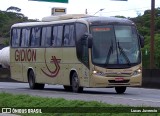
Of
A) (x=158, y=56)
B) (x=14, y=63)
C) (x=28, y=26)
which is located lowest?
(x=158, y=56)

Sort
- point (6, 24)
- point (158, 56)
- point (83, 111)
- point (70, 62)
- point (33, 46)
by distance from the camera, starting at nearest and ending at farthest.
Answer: point (83, 111) → point (70, 62) → point (33, 46) → point (158, 56) → point (6, 24)

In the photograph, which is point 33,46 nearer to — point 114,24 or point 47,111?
point 114,24

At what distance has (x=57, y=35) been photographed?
28.4m

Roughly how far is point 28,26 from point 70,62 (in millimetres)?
4887

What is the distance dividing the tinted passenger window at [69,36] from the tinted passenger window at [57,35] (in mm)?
396

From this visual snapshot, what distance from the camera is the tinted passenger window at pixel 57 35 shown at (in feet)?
92.2

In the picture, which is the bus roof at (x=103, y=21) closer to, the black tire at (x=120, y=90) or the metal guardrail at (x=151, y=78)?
the black tire at (x=120, y=90)

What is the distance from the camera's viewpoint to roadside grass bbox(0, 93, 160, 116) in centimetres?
1392

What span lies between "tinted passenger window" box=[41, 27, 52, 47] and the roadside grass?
10.6m

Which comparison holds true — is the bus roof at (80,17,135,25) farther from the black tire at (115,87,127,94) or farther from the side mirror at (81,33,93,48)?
the black tire at (115,87,127,94)

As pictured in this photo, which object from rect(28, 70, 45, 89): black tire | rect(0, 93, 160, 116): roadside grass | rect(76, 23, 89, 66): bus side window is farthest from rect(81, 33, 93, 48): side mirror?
rect(0, 93, 160, 116): roadside grass

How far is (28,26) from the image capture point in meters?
31.2

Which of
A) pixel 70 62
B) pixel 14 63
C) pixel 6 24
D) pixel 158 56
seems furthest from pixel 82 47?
pixel 6 24

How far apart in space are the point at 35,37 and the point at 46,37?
1212 mm
